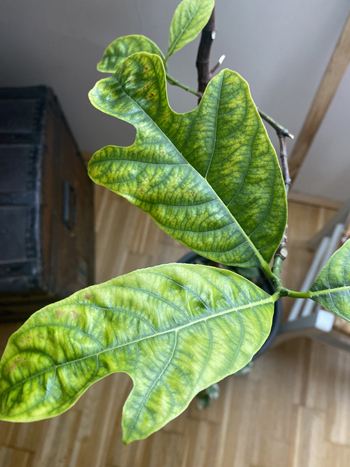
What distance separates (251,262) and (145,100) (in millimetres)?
235

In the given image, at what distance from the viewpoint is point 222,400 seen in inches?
53.4

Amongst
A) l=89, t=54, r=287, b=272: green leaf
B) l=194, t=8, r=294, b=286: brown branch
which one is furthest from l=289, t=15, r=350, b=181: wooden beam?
l=89, t=54, r=287, b=272: green leaf

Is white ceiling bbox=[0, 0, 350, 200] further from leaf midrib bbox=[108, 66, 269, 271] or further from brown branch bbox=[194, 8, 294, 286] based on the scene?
leaf midrib bbox=[108, 66, 269, 271]

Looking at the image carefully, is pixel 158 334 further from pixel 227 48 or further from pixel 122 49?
pixel 227 48

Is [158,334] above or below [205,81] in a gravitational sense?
below

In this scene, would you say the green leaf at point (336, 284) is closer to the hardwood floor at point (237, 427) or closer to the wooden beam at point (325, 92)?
the wooden beam at point (325, 92)

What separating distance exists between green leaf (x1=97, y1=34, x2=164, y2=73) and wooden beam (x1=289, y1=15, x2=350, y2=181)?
1.49ft

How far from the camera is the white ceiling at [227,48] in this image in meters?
0.98

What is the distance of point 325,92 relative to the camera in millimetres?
1034

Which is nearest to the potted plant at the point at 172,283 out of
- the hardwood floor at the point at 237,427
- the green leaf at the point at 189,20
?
the green leaf at the point at 189,20

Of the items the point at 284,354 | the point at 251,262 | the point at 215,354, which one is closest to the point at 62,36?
the point at 251,262

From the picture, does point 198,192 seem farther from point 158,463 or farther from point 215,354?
point 158,463

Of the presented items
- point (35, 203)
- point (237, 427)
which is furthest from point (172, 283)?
point (237, 427)

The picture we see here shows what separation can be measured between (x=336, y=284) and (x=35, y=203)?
2.41 ft
